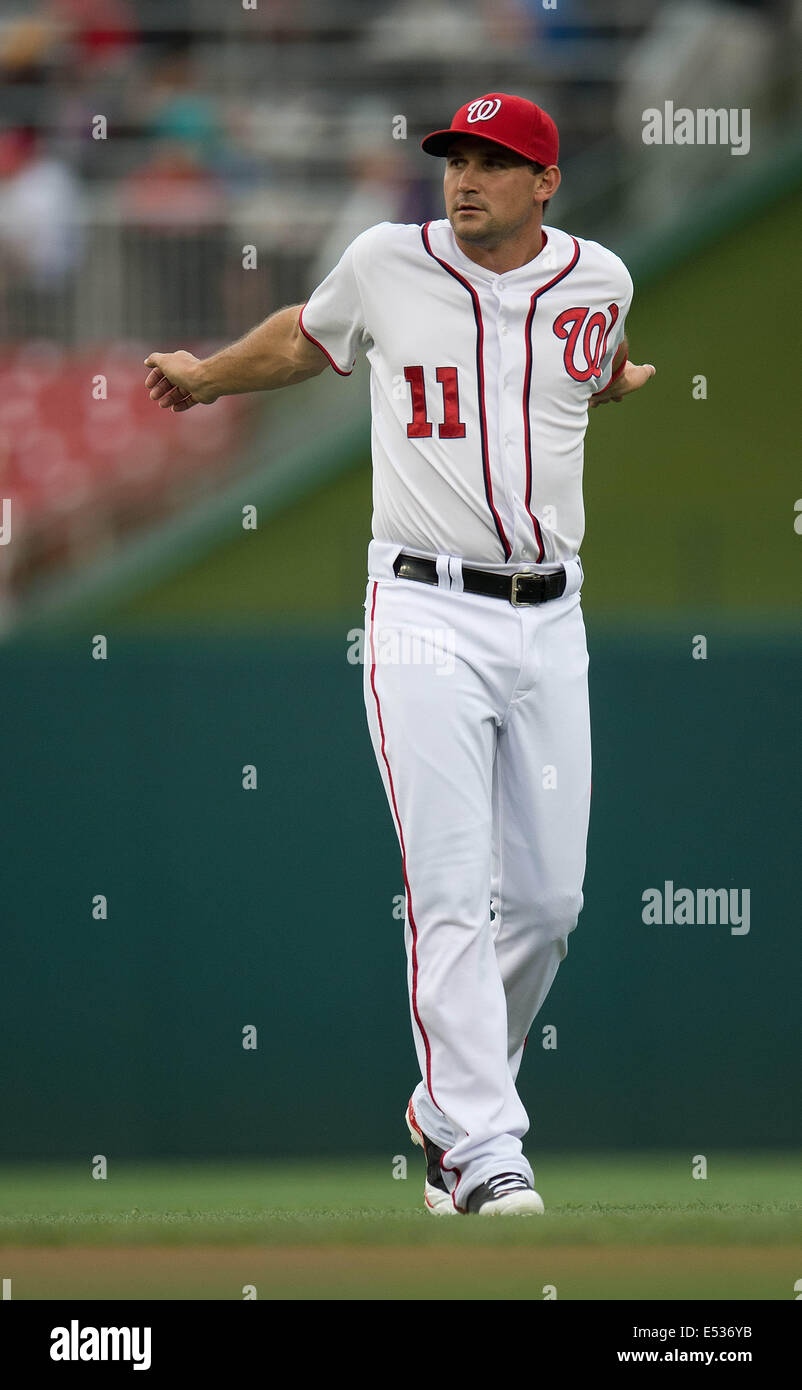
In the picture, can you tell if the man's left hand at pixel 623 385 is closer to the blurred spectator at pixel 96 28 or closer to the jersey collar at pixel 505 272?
the jersey collar at pixel 505 272

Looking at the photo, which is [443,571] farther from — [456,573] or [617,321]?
[617,321]

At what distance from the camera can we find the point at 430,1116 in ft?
14.4

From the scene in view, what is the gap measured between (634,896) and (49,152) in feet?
12.4

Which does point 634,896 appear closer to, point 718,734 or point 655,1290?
point 718,734

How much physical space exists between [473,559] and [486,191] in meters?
0.78

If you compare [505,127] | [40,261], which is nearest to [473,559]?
[505,127]

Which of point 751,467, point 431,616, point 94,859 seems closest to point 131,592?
point 94,859

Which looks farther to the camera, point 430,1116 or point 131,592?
point 131,592

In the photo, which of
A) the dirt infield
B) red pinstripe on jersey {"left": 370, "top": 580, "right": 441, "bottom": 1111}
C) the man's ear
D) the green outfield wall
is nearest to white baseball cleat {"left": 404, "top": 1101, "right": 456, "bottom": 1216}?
red pinstripe on jersey {"left": 370, "top": 580, "right": 441, "bottom": 1111}

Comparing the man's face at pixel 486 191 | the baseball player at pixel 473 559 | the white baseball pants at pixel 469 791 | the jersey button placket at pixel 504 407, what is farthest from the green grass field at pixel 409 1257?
the man's face at pixel 486 191

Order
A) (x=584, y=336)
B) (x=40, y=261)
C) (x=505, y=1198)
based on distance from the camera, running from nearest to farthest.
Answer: (x=505, y=1198) < (x=584, y=336) < (x=40, y=261)

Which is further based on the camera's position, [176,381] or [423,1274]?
[176,381]

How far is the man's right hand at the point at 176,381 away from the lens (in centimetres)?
459

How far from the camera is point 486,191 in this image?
435cm
